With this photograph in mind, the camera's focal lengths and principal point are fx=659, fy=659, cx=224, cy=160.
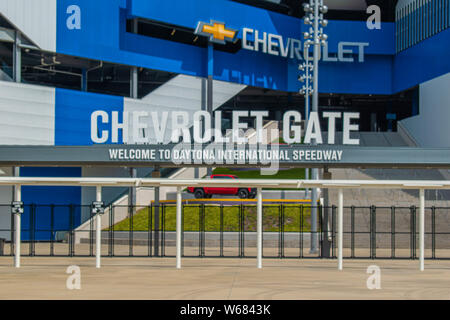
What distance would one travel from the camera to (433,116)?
58969 mm

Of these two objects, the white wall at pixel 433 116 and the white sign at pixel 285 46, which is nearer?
the white wall at pixel 433 116

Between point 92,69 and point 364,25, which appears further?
point 364,25

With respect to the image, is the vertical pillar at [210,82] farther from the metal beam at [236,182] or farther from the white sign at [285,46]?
the metal beam at [236,182]

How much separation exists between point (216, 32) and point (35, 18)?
18.3 metres

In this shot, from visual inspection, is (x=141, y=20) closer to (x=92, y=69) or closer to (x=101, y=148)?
(x=92, y=69)

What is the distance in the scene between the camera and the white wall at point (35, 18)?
133 ft

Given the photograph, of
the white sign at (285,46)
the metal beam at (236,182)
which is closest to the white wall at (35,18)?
the metal beam at (236,182)

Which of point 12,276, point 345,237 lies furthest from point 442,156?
point 12,276

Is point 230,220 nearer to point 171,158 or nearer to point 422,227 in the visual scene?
point 171,158

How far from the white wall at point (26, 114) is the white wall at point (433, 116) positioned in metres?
32.1

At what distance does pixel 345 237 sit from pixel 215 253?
28.7ft

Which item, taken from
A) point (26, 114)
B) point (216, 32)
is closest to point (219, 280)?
point (26, 114)

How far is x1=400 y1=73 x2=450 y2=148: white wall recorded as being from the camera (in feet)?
182

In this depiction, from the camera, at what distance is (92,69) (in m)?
47.4
